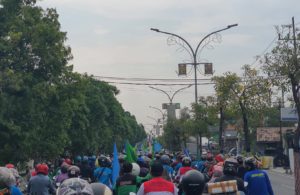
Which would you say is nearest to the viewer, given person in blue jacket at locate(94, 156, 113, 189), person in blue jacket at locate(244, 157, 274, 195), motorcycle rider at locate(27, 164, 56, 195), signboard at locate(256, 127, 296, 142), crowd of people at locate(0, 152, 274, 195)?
crowd of people at locate(0, 152, 274, 195)

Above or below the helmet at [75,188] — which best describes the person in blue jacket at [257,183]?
below

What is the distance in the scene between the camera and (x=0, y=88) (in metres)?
27.5

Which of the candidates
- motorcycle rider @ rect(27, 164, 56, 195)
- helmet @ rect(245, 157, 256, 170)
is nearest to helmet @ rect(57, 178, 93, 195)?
helmet @ rect(245, 157, 256, 170)

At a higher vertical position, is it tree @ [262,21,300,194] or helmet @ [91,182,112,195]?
tree @ [262,21,300,194]

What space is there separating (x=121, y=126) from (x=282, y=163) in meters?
28.4

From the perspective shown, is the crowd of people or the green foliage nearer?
the crowd of people

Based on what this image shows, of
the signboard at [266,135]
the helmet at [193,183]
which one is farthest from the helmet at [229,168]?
the signboard at [266,135]

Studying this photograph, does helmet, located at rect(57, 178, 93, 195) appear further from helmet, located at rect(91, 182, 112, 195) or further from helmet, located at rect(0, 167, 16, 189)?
helmet, located at rect(0, 167, 16, 189)

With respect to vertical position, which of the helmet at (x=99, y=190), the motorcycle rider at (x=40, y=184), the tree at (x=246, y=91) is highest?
the tree at (x=246, y=91)

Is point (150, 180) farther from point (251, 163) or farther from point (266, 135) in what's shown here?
point (266, 135)

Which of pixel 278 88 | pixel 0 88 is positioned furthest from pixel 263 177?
pixel 0 88

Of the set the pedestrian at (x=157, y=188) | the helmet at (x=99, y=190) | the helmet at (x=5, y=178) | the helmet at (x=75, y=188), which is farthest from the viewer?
the pedestrian at (x=157, y=188)

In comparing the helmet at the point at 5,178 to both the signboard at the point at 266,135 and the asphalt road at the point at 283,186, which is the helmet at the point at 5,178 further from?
the signboard at the point at 266,135

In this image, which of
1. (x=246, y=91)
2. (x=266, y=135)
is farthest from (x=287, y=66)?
(x=266, y=135)
